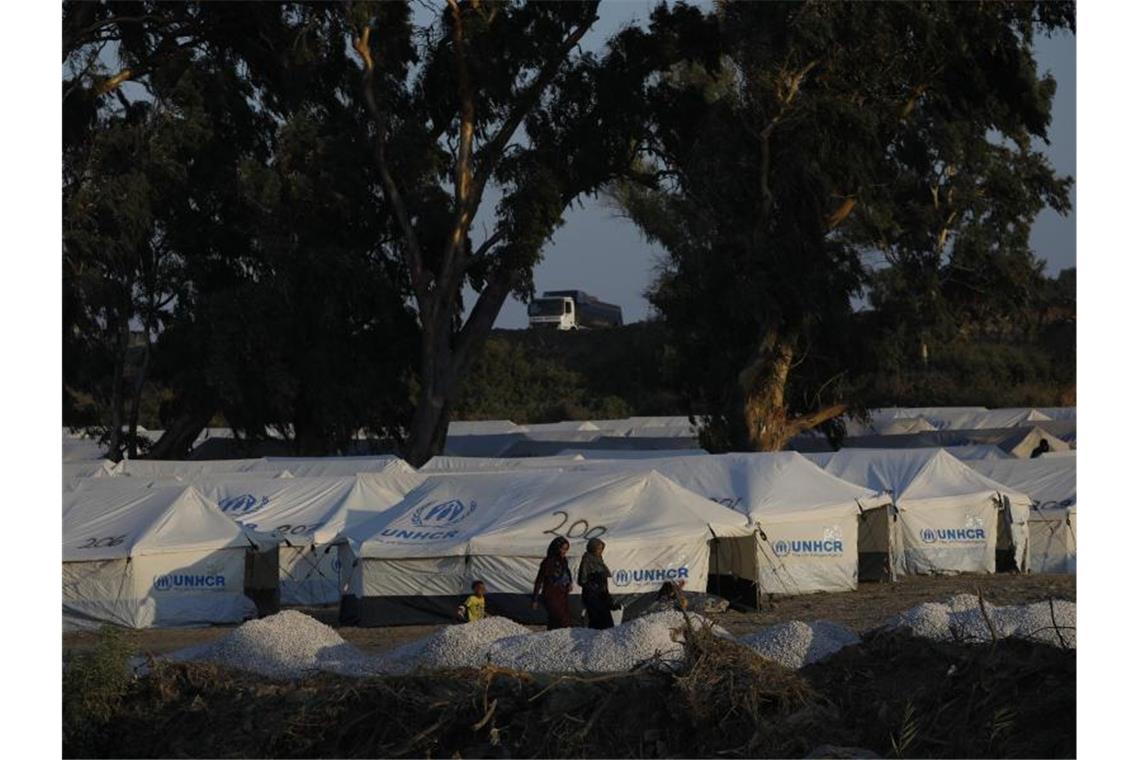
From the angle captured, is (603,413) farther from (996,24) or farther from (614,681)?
(614,681)

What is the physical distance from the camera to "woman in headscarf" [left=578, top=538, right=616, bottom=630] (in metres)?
18.2

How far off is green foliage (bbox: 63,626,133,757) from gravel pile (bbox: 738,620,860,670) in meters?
4.81

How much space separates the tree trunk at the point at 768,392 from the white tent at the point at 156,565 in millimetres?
15007

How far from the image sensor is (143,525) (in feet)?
83.1

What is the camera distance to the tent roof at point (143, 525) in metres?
24.8

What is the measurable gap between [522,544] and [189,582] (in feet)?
16.6

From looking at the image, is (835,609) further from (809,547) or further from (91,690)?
(91,690)

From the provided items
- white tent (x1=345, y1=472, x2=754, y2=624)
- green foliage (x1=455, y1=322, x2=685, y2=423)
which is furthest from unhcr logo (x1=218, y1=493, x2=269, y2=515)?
green foliage (x1=455, y1=322, x2=685, y2=423)

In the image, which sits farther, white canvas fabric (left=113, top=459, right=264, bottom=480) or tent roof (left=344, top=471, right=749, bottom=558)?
white canvas fabric (left=113, top=459, right=264, bottom=480)

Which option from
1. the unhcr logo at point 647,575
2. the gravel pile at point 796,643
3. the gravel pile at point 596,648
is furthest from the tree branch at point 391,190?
the gravel pile at point 796,643

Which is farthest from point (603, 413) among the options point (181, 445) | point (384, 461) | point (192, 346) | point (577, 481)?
point (577, 481)

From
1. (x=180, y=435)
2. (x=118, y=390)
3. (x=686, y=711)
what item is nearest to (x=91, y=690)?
(x=686, y=711)

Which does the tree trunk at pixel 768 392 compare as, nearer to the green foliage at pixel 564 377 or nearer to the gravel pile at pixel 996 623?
the gravel pile at pixel 996 623

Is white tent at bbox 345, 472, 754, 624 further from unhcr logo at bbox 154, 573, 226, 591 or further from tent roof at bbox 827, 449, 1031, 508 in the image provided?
tent roof at bbox 827, 449, 1031, 508
